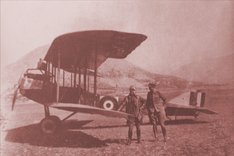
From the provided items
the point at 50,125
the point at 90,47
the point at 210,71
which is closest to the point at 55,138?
the point at 50,125

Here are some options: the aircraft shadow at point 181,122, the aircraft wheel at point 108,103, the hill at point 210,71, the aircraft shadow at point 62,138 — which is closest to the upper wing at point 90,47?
the aircraft wheel at point 108,103

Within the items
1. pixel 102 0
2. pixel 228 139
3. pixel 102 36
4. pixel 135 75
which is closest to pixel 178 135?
pixel 228 139

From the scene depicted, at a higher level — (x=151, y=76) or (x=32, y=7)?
(x=32, y=7)

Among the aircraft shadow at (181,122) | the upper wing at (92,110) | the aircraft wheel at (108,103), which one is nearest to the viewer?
the upper wing at (92,110)

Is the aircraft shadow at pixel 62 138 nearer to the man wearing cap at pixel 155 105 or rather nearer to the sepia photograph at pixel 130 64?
the sepia photograph at pixel 130 64

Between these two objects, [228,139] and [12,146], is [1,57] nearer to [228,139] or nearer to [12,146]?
[12,146]

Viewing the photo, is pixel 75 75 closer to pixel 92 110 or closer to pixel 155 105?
pixel 92 110

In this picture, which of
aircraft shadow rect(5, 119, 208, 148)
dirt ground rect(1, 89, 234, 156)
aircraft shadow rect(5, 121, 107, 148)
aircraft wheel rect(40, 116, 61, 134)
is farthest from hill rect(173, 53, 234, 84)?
aircraft wheel rect(40, 116, 61, 134)
